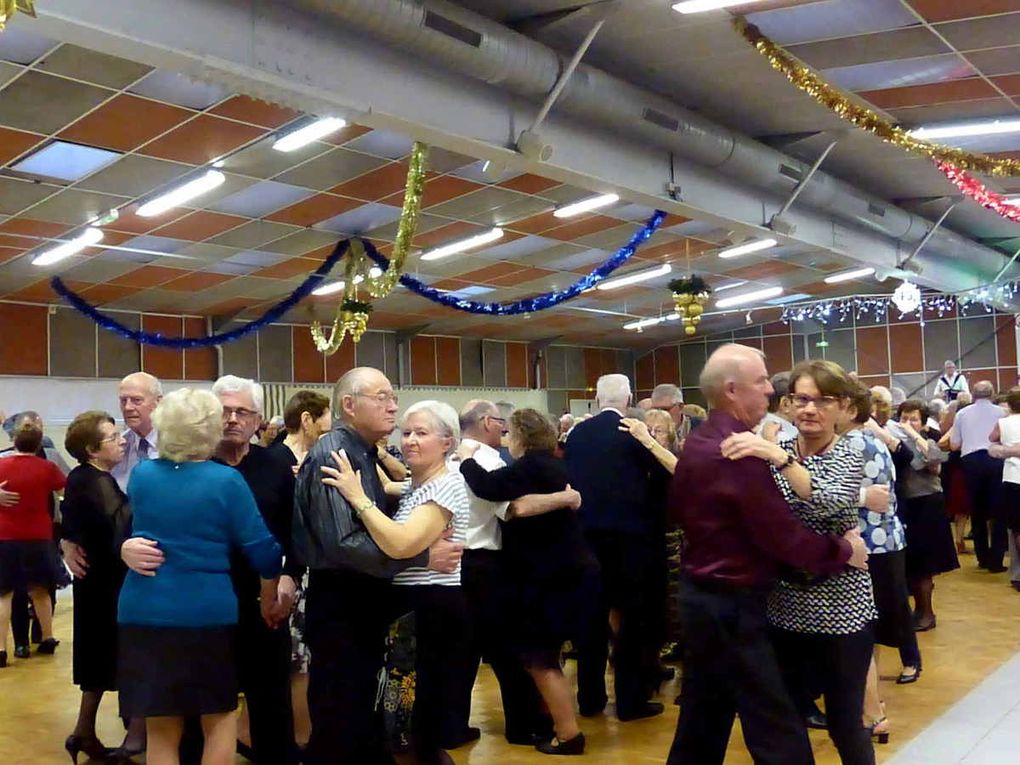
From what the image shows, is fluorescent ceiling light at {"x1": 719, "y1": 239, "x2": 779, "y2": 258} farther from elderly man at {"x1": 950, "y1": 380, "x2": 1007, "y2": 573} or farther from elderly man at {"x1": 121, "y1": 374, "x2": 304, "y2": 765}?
elderly man at {"x1": 121, "y1": 374, "x2": 304, "y2": 765}

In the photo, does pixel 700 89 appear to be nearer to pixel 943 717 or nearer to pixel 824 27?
pixel 824 27

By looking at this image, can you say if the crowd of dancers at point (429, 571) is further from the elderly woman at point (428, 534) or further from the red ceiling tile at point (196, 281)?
the red ceiling tile at point (196, 281)

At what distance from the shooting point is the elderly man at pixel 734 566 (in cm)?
246

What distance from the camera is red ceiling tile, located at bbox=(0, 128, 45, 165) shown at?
7.09m

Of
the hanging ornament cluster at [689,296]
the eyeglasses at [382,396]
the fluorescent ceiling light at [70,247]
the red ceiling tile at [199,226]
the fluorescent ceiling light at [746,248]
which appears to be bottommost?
the eyeglasses at [382,396]

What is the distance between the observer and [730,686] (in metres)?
2.53

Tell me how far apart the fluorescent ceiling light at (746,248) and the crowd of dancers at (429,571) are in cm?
929

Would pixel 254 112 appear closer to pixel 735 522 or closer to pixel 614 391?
pixel 614 391

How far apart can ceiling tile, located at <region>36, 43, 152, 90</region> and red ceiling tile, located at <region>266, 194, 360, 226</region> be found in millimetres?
3009

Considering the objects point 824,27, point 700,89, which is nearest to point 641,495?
point 824,27

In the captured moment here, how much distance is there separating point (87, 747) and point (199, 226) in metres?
6.84

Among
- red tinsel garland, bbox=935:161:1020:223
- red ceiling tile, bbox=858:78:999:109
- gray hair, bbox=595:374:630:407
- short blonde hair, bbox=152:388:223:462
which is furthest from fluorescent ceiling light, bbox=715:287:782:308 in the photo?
short blonde hair, bbox=152:388:223:462

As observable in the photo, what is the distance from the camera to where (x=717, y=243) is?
13141 millimetres

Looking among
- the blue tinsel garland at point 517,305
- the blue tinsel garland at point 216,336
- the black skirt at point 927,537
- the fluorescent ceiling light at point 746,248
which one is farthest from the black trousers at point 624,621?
the fluorescent ceiling light at point 746,248
